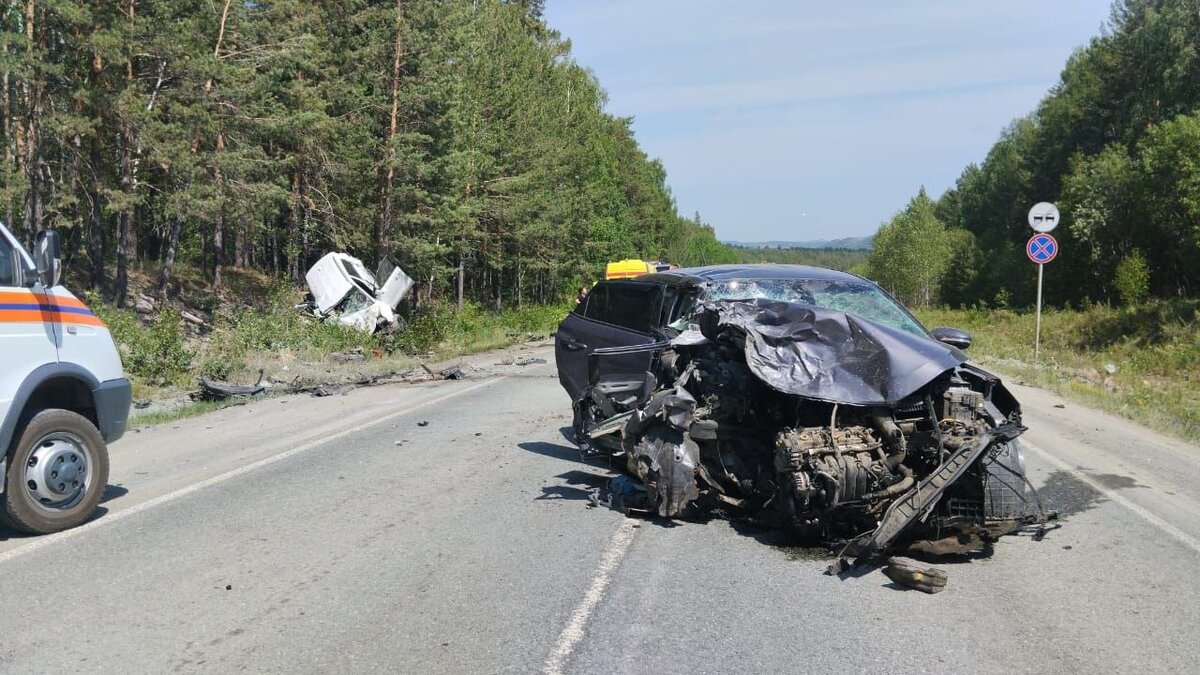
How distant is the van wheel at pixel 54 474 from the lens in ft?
19.1

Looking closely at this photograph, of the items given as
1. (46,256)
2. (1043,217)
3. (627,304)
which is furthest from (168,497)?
(1043,217)

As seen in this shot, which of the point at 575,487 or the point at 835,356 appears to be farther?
the point at 575,487

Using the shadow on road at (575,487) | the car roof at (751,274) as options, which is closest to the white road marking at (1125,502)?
the car roof at (751,274)

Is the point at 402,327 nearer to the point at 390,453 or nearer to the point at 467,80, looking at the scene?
the point at 467,80

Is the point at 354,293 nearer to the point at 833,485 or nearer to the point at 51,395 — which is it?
the point at 51,395

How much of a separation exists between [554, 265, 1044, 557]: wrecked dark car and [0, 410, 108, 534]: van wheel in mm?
3769

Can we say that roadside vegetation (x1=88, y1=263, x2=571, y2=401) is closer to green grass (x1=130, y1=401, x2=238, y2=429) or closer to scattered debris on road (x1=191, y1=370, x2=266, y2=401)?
green grass (x1=130, y1=401, x2=238, y2=429)

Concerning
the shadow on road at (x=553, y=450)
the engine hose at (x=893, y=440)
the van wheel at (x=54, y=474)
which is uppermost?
the engine hose at (x=893, y=440)

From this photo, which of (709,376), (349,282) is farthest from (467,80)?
(709,376)

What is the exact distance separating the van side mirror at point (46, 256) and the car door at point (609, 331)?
14.1 ft

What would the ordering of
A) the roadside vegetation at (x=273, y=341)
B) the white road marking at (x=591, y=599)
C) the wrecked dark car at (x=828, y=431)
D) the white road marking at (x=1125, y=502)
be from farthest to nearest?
1. the roadside vegetation at (x=273, y=341)
2. the white road marking at (x=1125, y=502)
3. the wrecked dark car at (x=828, y=431)
4. the white road marking at (x=591, y=599)

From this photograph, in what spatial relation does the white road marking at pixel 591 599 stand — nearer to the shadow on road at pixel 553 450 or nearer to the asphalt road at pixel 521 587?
the asphalt road at pixel 521 587

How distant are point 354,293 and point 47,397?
2116cm

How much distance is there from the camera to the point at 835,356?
5793mm
